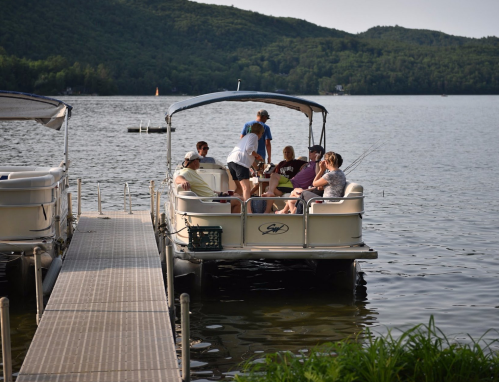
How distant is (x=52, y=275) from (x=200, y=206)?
212cm

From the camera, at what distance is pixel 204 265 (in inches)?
391

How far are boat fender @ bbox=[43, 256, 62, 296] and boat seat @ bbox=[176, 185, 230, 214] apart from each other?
6.00ft

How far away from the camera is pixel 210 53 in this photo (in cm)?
16675

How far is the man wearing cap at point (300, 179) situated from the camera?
1088 cm

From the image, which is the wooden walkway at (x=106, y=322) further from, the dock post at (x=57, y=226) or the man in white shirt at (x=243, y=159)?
the man in white shirt at (x=243, y=159)

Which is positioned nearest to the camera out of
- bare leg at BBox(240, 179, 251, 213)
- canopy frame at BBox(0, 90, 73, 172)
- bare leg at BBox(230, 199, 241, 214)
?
bare leg at BBox(230, 199, 241, 214)

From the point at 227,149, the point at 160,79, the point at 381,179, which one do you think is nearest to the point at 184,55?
the point at 160,79

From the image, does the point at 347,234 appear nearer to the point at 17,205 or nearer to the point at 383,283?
the point at 383,283

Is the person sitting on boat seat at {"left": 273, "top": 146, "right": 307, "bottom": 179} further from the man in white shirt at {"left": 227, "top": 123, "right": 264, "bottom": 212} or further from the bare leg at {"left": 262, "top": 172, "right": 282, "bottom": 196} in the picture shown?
the man in white shirt at {"left": 227, "top": 123, "right": 264, "bottom": 212}

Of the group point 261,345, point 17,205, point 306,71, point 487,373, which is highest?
point 306,71

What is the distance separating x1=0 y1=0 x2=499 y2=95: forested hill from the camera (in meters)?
146

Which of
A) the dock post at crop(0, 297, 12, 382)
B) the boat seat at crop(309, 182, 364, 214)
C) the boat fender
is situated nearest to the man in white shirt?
the boat seat at crop(309, 182, 364, 214)

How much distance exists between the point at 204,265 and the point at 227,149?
30895mm

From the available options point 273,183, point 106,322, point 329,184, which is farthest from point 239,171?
point 106,322
